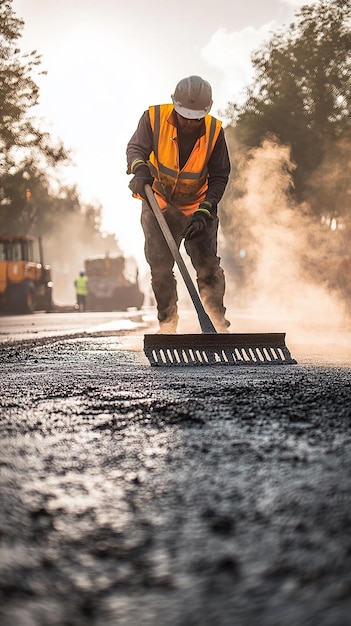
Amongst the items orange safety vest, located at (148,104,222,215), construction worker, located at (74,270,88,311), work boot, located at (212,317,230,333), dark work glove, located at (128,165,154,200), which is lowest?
work boot, located at (212,317,230,333)

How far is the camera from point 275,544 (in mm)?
1443

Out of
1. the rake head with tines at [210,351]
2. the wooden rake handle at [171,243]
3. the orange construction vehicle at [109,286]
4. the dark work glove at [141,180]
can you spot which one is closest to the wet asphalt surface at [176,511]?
the rake head with tines at [210,351]

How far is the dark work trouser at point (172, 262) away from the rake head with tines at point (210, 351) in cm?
184

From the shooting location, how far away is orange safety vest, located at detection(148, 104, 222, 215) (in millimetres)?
6551

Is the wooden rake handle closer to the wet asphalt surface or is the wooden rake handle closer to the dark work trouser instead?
the dark work trouser

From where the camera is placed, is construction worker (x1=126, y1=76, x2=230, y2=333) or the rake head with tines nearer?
the rake head with tines

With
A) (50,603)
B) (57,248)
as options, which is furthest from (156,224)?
(57,248)

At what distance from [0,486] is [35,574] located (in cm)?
58

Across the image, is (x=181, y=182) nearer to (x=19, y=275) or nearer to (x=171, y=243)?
(x=171, y=243)

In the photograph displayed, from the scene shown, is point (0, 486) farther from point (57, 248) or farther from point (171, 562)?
point (57, 248)

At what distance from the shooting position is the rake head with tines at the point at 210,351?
4.87 metres

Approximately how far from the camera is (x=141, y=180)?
639cm

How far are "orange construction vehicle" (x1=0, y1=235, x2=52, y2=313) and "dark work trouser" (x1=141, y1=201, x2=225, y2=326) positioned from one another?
18.0 metres

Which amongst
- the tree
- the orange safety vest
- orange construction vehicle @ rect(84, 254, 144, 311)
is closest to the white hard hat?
the orange safety vest
